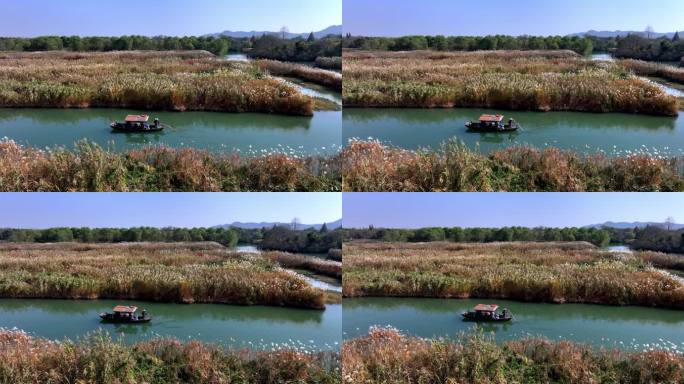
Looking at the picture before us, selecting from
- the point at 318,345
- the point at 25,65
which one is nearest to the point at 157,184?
the point at 318,345

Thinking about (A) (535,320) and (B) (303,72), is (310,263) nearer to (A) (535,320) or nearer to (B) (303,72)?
(A) (535,320)

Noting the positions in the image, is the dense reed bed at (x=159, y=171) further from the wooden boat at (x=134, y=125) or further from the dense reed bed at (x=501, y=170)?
the wooden boat at (x=134, y=125)

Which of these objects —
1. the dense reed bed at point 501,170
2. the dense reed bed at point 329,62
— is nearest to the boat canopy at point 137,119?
the dense reed bed at point 329,62

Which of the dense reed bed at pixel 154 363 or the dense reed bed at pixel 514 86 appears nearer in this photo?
the dense reed bed at pixel 154 363

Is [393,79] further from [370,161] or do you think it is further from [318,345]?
[318,345]

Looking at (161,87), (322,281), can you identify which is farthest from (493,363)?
(161,87)

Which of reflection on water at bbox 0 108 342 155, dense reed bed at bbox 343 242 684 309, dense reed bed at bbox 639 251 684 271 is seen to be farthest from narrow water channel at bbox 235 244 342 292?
dense reed bed at bbox 639 251 684 271
